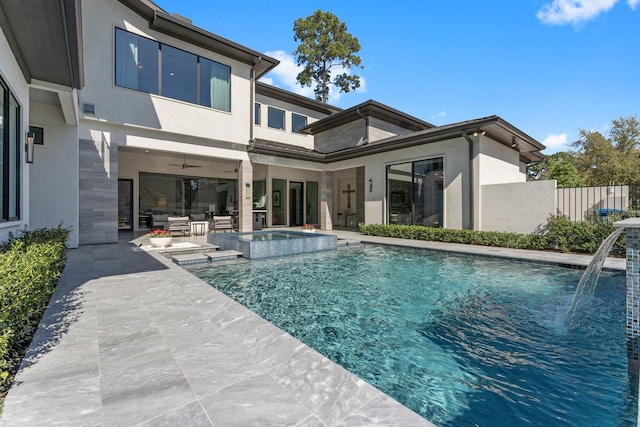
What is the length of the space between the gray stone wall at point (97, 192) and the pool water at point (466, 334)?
5.11 m

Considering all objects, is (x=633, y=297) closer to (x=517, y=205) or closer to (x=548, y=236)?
(x=548, y=236)

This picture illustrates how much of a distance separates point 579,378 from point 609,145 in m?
32.4

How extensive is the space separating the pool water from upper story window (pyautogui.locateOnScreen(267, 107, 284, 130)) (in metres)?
11.3

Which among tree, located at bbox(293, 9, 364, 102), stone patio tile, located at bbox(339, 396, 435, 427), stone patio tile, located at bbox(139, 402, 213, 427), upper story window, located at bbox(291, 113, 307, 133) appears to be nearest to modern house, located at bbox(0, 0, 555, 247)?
upper story window, located at bbox(291, 113, 307, 133)

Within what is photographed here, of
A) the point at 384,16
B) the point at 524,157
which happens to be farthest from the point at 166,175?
the point at 524,157

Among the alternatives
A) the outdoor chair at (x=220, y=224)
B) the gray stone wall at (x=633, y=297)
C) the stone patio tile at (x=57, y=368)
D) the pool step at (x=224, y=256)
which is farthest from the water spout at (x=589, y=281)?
the outdoor chair at (x=220, y=224)

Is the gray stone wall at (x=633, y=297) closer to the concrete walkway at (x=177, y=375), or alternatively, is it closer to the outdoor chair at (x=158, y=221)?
the concrete walkway at (x=177, y=375)

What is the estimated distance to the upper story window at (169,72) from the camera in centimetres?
1005

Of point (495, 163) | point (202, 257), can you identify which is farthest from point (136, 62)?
point (495, 163)

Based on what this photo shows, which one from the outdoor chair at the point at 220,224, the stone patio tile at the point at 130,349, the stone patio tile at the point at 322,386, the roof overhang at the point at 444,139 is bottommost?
the stone patio tile at the point at 130,349

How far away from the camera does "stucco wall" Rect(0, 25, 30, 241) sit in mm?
4496

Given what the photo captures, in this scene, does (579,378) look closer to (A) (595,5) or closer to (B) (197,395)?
(B) (197,395)

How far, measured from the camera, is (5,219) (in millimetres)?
4934

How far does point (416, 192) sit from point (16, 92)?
12016 mm
